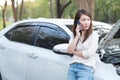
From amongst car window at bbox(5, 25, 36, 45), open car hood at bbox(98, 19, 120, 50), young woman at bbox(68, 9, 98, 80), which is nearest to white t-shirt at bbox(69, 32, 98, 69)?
young woman at bbox(68, 9, 98, 80)

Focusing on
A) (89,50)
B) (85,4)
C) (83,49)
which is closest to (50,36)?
(83,49)

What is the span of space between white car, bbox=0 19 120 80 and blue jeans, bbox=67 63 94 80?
0.10 meters

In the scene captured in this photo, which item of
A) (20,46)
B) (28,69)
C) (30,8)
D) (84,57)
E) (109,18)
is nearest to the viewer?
(84,57)

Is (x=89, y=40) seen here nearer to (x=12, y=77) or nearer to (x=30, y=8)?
(x=12, y=77)

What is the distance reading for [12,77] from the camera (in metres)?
6.21

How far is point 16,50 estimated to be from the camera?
6133mm

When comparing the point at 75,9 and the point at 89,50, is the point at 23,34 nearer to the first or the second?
the point at 89,50

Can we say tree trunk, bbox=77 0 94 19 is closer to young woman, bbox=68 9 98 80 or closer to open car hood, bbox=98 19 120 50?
open car hood, bbox=98 19 120 50

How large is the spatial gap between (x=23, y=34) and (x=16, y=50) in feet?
1.05

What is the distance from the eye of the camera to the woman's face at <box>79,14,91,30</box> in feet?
14.2

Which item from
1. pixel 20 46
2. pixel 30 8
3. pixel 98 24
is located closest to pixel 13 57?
pixel 20 46

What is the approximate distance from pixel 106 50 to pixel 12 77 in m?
2.28

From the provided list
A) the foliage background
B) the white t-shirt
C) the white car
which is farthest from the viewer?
the foliage background

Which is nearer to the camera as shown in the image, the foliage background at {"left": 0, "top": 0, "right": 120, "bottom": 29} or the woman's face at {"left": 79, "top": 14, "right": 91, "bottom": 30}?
the woman's face at {"left": 79, "top": 14, "right": 91, "bottom": 30}
